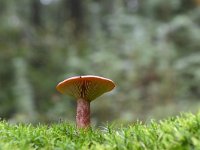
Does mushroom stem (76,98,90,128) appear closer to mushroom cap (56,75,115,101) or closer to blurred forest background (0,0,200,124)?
mushroom cap (56,75,115,101)

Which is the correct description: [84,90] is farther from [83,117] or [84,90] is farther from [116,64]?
[116,64]

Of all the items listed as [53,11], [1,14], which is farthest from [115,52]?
[53,11]

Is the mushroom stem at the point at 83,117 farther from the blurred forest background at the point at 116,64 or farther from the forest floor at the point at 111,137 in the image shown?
the blurred forest background at the point at 116,64

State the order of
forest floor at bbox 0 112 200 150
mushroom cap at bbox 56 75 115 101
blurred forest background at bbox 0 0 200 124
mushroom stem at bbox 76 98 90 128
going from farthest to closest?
blurred forest background at bbox 0 0 200 124
mushroom stem at bbox 76 98 90 128
mushroom cap at bbox 56 75 115 101
forest floor at bbox 0 112 200 150

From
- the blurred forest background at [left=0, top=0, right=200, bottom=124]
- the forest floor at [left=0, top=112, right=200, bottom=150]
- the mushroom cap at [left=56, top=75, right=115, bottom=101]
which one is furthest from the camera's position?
the blurred forest background at [left=0, top=0, right=200, bottom=124]

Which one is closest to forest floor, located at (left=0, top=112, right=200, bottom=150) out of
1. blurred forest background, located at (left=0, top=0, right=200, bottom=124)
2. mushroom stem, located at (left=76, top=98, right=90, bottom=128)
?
mushroom stem, located at (left=76, top=98, right=90, bottom=128)

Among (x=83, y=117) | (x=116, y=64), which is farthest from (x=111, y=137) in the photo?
(x=116, y=64)

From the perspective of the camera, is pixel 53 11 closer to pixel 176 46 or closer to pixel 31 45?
pixel 31 45
